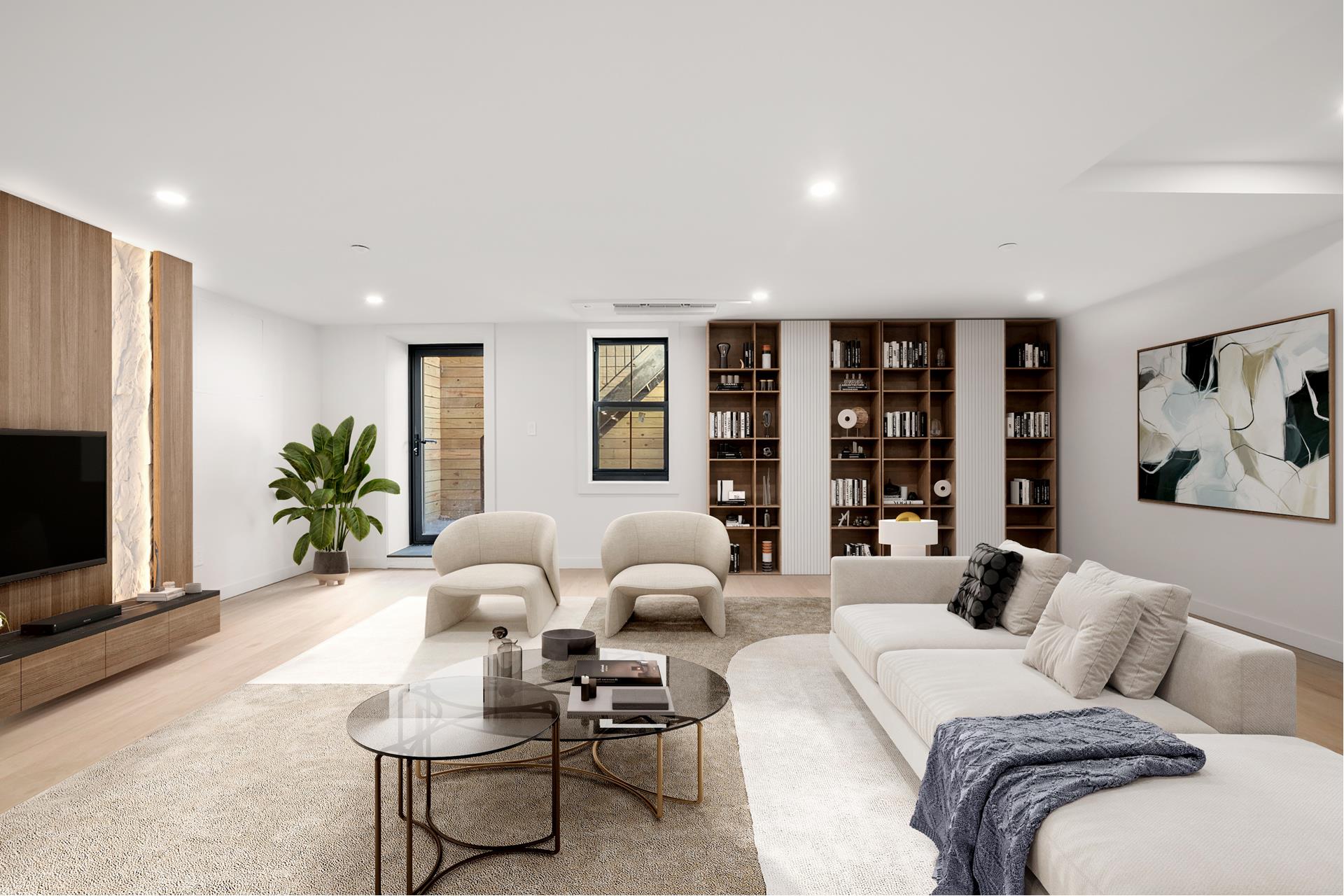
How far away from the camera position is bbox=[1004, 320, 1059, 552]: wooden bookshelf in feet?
21.4

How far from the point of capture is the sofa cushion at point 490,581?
4.22m

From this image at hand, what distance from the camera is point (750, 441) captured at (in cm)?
686

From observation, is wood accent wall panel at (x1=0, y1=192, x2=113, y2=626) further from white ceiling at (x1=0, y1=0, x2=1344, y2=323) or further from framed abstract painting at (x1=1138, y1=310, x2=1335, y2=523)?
framed abstract painting at (x1=1138, y1=310, x2=1335, y2=523)

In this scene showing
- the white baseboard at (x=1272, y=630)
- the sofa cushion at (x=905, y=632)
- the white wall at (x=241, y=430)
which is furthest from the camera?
the white wall at (x=241, y=430)

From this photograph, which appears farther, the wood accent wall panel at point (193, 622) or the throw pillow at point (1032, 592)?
the wood accent wall panel at point (193, 622)

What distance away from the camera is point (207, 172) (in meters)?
3.07

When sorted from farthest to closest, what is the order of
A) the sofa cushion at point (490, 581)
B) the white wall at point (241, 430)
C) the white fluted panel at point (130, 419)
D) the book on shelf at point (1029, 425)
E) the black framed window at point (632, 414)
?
the black framed window at point (632, 414) < the book on shelf at point (1029, 425) < the white wall at point (241, 430) < the sofa cushion at point (490, 581) < the white fluted panel at point (130, 419)

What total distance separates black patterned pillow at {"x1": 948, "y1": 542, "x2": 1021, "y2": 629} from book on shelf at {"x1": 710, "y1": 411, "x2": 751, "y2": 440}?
360cm

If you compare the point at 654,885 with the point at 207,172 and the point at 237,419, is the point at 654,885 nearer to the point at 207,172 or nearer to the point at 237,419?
the point at 207,172

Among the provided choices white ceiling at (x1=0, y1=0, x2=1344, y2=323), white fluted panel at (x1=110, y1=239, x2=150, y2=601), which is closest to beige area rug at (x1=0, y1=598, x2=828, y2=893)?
white fluted panel at (x1=110, y1=239, x2=150, y2=601)

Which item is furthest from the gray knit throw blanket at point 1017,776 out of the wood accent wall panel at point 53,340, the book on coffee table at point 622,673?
the wood accent wall panel at point 53,340

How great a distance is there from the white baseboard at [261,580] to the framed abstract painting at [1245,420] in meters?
7.01

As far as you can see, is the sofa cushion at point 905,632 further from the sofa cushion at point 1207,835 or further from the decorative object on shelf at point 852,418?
the decorative object on shelf at point 852,418

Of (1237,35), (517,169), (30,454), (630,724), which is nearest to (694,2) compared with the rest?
(517,169)
